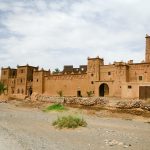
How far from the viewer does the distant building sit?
168 feet

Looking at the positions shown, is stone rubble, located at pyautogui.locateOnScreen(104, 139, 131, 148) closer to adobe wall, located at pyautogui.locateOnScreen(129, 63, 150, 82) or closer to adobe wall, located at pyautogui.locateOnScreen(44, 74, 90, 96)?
adobe wall, located at pyautogui.locateOnScreen(129, 63, 150, 82)

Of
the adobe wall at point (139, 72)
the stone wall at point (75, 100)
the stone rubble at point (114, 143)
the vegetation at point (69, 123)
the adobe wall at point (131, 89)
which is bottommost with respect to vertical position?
the stone rubble at point (114, 143)

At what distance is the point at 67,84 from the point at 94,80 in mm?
7925

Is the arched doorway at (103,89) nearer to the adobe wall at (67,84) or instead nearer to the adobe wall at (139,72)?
the adobe wall at (67,84)

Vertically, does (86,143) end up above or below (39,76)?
below

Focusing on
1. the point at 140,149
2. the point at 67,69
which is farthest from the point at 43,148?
the point at 67,69

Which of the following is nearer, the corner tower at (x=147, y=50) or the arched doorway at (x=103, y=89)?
the corner tower at (x=147, y=50)

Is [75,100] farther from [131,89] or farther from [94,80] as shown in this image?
[131,89]

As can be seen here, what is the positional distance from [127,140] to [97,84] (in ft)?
136

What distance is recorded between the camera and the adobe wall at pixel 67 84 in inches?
2537

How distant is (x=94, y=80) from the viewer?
61500mm

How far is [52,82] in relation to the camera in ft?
234

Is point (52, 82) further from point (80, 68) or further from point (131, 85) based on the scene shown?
point (131, 85)

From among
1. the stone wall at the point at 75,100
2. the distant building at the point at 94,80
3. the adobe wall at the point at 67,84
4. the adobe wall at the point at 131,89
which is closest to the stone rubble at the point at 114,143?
the distant building at the point at 94,80
